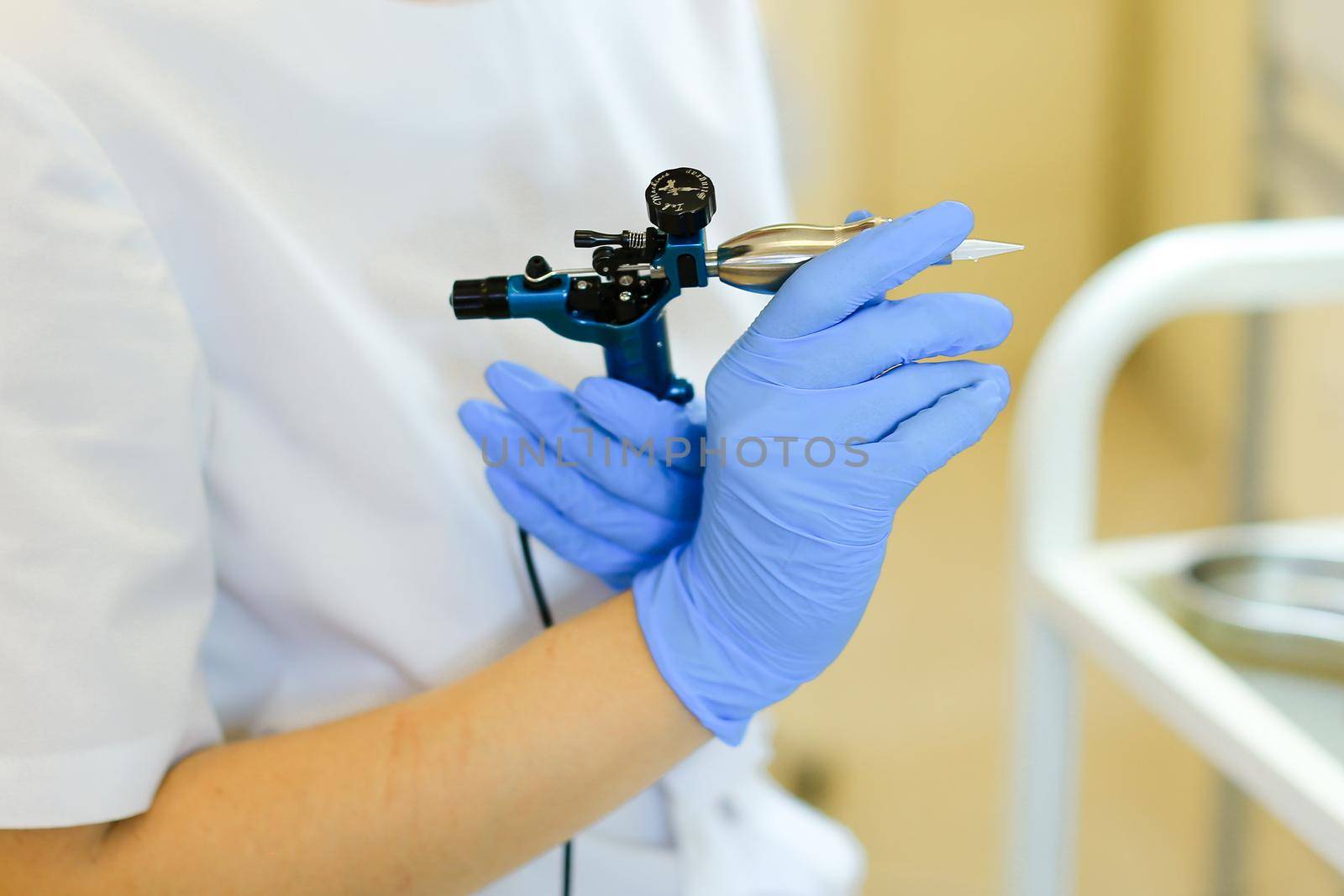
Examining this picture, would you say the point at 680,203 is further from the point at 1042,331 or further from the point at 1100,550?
the point at 1100,550

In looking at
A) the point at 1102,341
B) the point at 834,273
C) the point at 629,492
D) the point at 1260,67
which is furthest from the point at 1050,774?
the point at 1260,67

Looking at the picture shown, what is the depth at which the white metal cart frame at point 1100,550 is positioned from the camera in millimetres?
744

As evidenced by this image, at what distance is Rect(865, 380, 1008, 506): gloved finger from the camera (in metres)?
0.51

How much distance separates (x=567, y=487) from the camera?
628mm

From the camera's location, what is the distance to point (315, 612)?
630mm

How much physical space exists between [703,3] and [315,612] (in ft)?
1.50

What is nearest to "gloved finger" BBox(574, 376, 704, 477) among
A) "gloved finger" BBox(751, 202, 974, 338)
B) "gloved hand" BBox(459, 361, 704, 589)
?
"gloved hand" BBox(459, 361, 704, 589)

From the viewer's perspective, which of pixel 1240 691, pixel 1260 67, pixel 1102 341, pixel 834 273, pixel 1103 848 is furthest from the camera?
pixel 1103 848

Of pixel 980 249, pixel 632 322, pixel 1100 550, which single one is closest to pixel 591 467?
pixel 632 322

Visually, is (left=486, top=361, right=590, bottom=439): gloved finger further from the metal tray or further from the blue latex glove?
the metal tray

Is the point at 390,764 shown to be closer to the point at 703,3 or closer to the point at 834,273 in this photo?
the point at 834,273

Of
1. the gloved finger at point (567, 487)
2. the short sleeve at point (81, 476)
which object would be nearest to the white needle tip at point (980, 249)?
the gloved finger at point (567, 487)

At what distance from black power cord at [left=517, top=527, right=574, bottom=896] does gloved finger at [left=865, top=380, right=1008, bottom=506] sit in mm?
240

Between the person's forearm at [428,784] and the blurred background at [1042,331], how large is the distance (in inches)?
10.8
